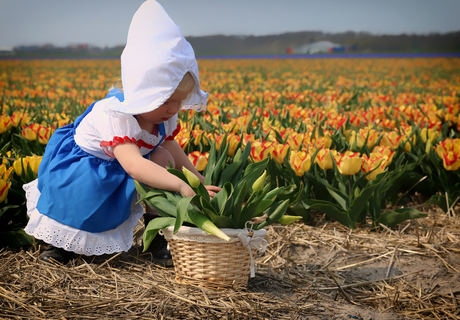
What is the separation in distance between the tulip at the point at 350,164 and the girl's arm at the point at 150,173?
3.18 feet

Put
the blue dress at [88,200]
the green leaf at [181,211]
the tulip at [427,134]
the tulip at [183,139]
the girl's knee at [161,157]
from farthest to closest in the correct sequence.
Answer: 1. the tulip at [427,134]
2. the tulip at [183,139]
3. the girl's knee at [161,157]
4. the blue dress at [88,200]
5. the green leaf at [181,211]

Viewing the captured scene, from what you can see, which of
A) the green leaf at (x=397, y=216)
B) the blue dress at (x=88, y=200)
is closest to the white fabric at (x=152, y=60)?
the blue dress at (x=88, y=200)

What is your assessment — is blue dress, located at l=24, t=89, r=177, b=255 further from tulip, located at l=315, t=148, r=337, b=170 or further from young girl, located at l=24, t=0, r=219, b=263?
tulip, located at l=315, t=148, r=337, b=170

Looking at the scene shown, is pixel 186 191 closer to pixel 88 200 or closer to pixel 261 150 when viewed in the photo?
pixel 88 200

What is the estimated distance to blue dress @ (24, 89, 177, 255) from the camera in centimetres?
172

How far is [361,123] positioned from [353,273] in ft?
6.52

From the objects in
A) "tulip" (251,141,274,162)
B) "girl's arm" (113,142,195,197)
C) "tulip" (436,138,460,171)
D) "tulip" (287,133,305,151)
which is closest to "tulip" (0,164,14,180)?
"girl's arm" (113,142,195,197)

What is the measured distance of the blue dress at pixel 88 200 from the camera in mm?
1719

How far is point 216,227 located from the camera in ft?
4.63

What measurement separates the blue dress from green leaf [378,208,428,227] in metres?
1.31

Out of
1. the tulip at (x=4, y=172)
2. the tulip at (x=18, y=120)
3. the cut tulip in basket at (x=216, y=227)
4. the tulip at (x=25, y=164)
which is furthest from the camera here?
the tulip at (x=18, y=120)

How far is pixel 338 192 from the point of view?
7.48 ft

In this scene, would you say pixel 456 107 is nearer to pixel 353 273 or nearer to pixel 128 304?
pixel 353 273

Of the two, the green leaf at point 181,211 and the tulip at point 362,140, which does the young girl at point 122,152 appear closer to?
the green leaf at point 181,211
